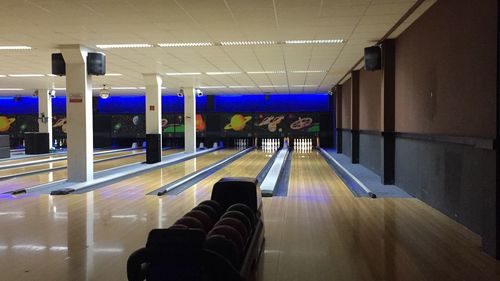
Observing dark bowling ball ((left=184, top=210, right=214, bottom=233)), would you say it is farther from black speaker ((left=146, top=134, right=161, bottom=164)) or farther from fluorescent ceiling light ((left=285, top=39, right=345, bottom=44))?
black speaker ((left=146, top=134, right=161, bottom=164))

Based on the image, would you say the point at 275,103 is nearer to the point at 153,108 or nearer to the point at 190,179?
the point at 153,108

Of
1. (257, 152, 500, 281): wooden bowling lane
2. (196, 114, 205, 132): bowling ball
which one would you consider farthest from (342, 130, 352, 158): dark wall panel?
(257, 152, 500, 281): wooden bowling lane

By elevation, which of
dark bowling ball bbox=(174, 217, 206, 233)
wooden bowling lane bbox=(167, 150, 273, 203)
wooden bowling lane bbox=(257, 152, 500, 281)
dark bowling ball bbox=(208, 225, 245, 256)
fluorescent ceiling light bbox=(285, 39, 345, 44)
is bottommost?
wooden bowling lane bbox=(257, 152, 500, 281)

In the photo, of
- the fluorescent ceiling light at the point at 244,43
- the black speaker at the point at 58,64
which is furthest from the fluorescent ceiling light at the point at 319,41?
the black speaker at the point at 58,64

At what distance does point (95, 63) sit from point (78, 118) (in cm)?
109

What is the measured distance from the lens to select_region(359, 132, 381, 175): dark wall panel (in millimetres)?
9754

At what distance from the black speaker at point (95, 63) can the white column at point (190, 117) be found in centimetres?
851

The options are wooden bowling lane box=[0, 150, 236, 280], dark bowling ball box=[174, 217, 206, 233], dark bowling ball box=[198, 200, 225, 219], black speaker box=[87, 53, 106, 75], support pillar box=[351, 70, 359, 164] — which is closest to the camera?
dark bowling ball box=[174, 217, 206, 233]

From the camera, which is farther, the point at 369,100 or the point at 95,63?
the point at 369,100

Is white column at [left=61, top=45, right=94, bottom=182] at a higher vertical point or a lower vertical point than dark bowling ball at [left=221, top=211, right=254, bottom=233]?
higher

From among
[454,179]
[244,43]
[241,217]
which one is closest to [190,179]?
[244,43]

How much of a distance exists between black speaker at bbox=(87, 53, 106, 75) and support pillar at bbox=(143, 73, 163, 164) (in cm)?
436

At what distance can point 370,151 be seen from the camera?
34.8 feet

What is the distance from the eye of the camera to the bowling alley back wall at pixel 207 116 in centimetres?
2097
